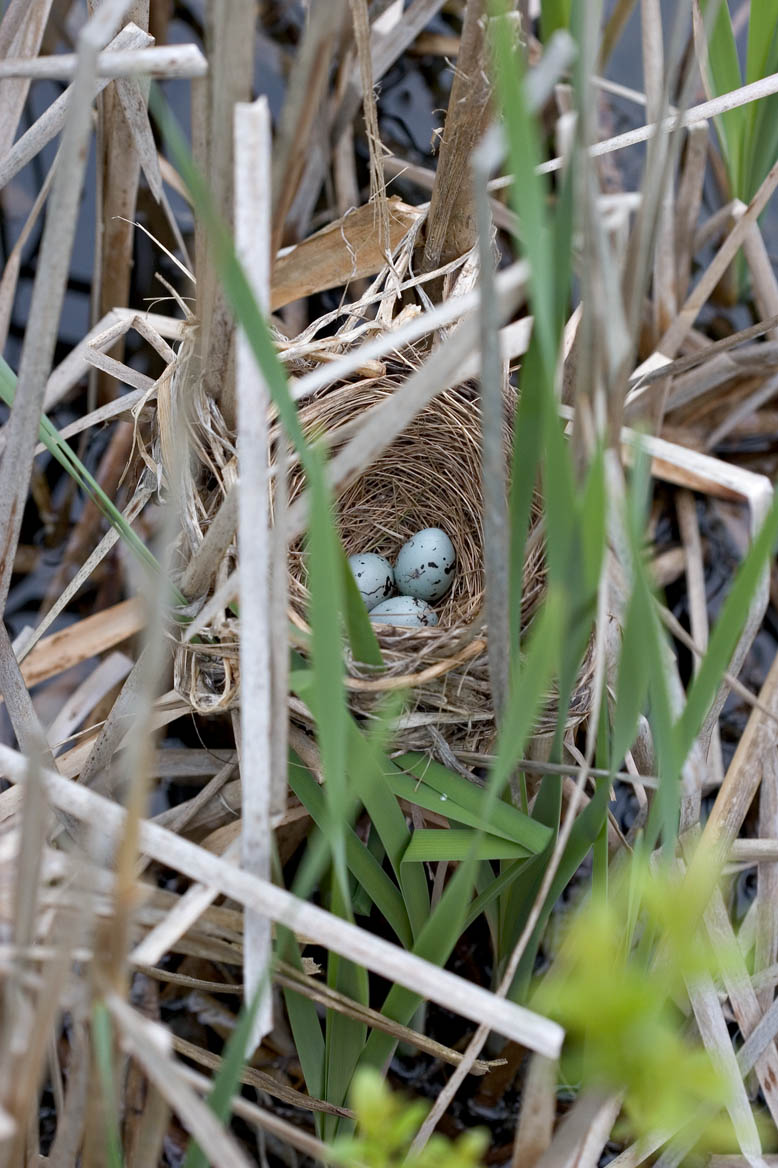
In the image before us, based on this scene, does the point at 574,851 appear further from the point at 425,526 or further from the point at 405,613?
the point at 425,526

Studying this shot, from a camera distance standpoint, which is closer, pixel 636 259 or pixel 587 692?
pixel 636 259

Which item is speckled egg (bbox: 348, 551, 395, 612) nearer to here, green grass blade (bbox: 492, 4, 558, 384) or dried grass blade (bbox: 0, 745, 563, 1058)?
dried grass blade (bbox: 0, 745, 563, 1058)

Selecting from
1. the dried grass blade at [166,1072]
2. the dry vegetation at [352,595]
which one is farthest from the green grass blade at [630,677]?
the dried grass blade at [166,1072]

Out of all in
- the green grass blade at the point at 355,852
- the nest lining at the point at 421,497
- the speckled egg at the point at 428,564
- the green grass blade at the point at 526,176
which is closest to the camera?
the green grass blade at the point at 526,176

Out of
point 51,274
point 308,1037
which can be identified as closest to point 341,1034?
point 308,1037

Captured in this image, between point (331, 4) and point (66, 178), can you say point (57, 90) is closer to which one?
point (66, 178)

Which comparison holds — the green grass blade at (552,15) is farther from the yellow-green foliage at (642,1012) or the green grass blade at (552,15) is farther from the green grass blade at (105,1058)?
the green grass blade at (105,1058)

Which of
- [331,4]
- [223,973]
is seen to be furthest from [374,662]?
[223,973]

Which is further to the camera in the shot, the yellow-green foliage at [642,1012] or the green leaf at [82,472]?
the green leaf at [82,472]
